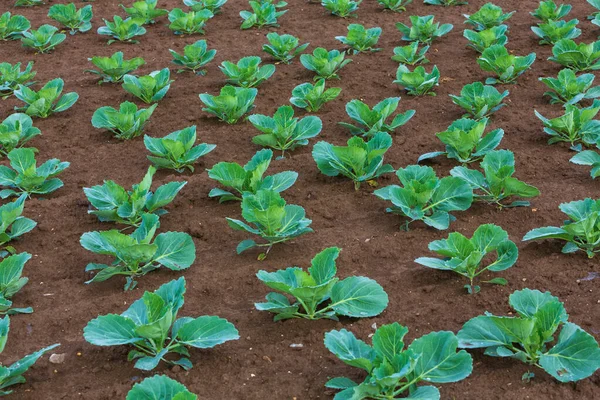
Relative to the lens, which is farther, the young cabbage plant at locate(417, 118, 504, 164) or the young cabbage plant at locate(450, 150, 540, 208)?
the young cabbage plant at locate(417, 118, 504, 164)

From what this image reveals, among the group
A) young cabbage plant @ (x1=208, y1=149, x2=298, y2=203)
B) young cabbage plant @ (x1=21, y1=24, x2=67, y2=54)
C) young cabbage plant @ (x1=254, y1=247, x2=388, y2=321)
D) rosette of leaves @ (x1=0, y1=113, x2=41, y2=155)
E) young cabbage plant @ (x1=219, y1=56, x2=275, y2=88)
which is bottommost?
young cabbage plant @ (x1=21, y1=24, x2=67, y2=54)

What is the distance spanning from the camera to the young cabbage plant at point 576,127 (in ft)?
16.3

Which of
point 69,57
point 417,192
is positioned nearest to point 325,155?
point 417,192

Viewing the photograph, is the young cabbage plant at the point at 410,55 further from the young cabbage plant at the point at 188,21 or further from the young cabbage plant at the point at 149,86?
the young cabbage plant at the point at 188,21

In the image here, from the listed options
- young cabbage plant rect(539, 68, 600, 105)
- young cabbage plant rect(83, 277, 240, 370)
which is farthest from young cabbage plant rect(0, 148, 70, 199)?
young cabbage plant rect(539, 68, 600, 105)

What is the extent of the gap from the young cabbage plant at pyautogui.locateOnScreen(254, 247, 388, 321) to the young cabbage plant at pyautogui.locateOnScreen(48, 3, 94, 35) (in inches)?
202

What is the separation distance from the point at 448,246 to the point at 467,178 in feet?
2.81

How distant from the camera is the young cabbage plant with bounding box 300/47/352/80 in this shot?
613cm

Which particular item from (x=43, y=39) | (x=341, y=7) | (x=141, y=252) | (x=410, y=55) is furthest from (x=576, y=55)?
(x=43, y=39)

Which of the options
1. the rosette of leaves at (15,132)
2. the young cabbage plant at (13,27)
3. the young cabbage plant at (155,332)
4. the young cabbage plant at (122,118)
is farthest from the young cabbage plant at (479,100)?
the young cabbage plant at (13,27)

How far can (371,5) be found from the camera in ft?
26.8

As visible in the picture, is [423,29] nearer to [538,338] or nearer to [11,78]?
[11,78]

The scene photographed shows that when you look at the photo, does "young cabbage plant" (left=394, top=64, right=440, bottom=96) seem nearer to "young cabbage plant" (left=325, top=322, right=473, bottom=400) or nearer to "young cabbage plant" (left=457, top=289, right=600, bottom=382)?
"young cabbage plant" (left=457, top=289, right=600, bottom=382)

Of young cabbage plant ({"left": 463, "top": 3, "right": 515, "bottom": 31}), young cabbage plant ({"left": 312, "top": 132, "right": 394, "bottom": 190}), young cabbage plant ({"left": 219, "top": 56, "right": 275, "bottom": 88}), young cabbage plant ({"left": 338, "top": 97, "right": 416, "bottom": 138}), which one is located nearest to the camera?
young cabbage plant ({"left": 312, "top": 132, "right": 394, "bottom": 190})
